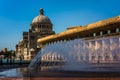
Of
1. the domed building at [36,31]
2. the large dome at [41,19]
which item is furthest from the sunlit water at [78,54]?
Result: the large dome at [41,19]

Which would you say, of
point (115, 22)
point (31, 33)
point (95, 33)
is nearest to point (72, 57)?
point (115, 22)

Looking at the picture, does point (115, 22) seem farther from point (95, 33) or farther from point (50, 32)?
point (50, 32)

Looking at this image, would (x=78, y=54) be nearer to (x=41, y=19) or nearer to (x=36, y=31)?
(x=36, y=31)

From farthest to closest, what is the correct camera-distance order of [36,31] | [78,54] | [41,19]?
[41,19] → [36,31] → [78,54]

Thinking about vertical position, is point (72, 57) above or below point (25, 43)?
below

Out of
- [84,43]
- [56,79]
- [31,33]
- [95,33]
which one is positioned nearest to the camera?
[56,79]

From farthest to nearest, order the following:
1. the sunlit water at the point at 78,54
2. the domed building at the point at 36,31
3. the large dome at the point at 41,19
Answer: the large dome at the point at 41,19
the domed building at the point at 36,31
the sunlit water at the point at 78,54

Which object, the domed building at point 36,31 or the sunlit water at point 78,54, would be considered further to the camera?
the domed building at point 36,31

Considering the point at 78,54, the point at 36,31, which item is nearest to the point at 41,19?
the point at 36,31

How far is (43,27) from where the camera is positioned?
135 meters

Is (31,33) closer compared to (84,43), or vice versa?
(84,43)

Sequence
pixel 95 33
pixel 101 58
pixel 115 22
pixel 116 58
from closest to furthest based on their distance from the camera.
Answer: pixel 116 58 → pixel 101 58 → pixel 115 22 → pixel 95 33

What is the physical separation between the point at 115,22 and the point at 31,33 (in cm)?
9516

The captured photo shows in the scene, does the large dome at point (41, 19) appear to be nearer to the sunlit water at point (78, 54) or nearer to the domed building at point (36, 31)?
the domed building at point (36, 31)
